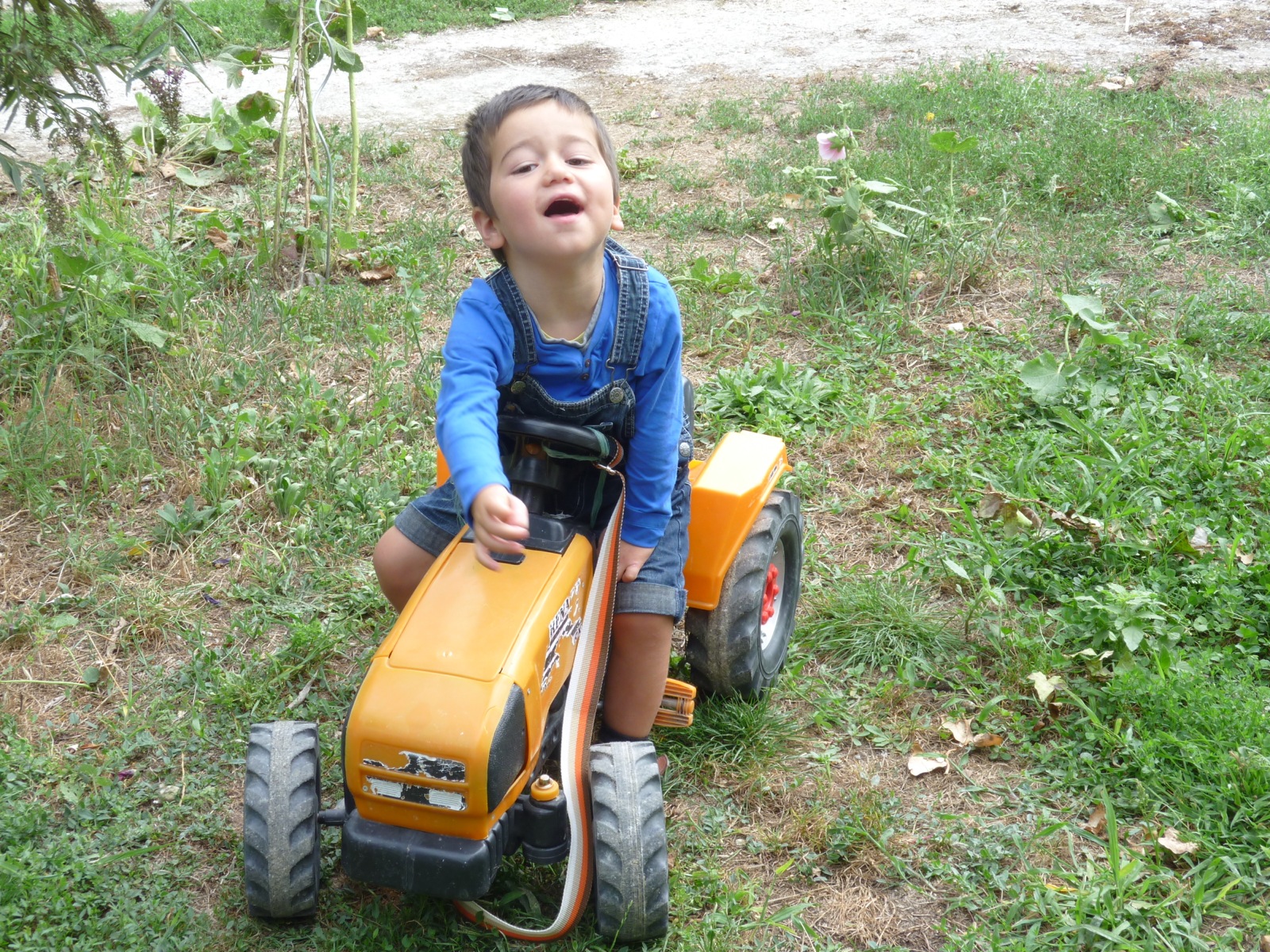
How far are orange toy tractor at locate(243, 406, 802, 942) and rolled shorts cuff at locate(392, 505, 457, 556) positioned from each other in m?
0.17

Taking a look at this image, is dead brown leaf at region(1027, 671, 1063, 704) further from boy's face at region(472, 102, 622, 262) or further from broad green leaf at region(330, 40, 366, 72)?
broad green leaf at region(330, 40, 366, 72)

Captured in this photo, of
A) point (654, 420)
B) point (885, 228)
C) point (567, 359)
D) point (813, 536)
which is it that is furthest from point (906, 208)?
point (567, 359)

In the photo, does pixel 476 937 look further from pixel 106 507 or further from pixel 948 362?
pixel 948 362

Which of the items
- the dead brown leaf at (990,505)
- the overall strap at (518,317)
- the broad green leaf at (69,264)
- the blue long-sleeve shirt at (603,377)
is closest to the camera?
the blue long-sleeve shirt at (603,377)

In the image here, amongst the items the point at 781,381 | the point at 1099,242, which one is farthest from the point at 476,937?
the point at 1099,242

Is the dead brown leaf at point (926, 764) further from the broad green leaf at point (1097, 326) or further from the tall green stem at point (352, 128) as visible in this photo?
the tall green stem at point (352, 128)

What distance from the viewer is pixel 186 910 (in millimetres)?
2432

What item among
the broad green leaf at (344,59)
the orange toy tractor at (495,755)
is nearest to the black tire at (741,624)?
the orange toy tractor at (495,755)

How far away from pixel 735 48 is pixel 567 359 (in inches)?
253

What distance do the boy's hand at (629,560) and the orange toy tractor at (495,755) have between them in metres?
0.07

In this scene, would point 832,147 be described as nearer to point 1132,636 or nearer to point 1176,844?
point 1132,636

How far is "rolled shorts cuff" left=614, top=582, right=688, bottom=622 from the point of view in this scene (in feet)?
8.39

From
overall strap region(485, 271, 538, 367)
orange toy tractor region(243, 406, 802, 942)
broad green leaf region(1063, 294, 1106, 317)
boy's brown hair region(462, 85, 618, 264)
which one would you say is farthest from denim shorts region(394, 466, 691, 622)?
broad green leaf region(1063, 294, 1106, 317)

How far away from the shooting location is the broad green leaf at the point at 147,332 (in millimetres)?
4059
